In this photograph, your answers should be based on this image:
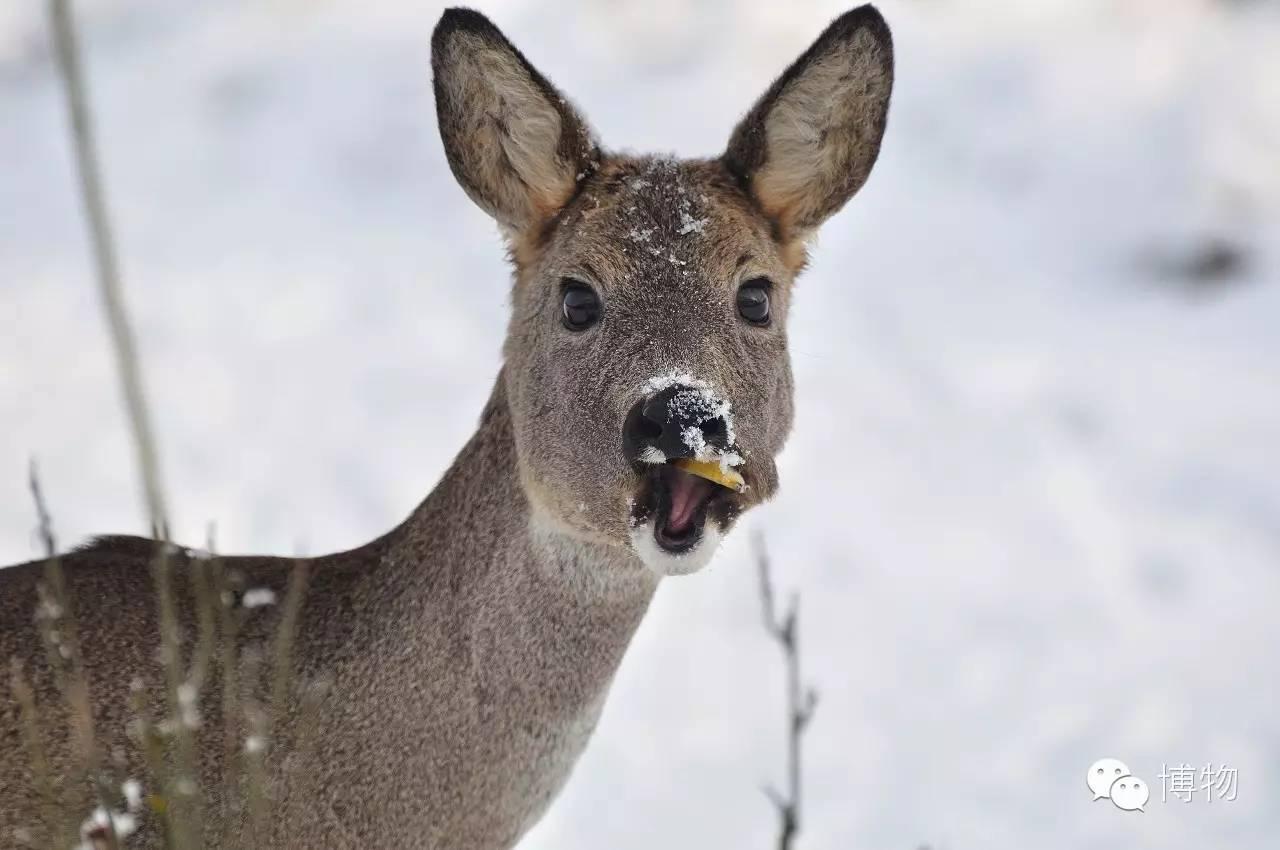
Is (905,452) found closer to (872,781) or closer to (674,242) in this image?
(872,781)

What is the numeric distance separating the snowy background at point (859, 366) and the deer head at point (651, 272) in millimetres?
2008

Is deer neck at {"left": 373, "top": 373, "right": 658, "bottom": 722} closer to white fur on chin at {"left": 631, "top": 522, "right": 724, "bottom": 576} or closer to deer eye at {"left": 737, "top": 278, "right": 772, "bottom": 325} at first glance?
white fur on chin at {"left": 631, "top": 522, "right": 724, "bottom": 576}

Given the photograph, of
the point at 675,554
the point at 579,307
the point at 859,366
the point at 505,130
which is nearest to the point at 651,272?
the point at 579,307

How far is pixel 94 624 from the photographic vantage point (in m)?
3.72

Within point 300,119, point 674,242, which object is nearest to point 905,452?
point 300,119

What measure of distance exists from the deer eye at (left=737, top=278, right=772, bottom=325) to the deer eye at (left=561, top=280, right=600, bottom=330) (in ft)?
1.01

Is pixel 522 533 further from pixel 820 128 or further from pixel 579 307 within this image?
pixel 820 128

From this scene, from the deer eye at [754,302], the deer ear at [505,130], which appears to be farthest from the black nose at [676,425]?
the deer ear at [505,130]

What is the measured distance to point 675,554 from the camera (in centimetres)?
336

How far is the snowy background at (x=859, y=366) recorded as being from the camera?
679 cm

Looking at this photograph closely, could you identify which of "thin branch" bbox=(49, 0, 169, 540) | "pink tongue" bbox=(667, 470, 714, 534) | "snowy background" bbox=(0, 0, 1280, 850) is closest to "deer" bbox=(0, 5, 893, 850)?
"pink tongue" bbox=(667, 470, 714, 534)

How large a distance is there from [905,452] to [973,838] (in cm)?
231

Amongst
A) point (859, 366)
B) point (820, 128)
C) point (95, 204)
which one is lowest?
point (95, 204)

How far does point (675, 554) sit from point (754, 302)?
0.74 metres
